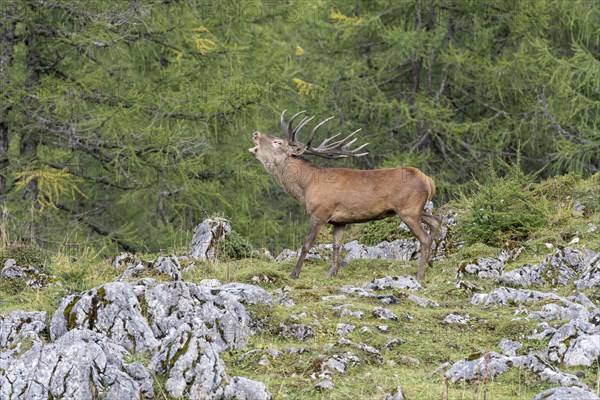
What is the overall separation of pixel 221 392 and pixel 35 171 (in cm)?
1109

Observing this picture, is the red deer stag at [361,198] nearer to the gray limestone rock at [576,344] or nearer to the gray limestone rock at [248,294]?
the gray limestone rock at [248,294]

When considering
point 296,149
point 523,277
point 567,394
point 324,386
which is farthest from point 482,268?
point 567,394

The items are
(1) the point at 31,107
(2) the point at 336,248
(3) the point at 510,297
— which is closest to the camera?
(3) the point at 510,297

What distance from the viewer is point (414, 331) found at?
8.66 m

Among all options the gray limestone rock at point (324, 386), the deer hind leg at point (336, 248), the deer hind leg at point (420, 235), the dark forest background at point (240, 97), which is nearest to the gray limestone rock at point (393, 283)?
the deer hind leg at point (420, 235)

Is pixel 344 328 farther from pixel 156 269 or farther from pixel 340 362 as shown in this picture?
pixel 156 269

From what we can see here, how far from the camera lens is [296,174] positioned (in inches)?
493

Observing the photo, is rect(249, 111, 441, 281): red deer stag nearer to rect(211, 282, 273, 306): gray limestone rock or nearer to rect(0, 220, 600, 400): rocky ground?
rect(0, 220, 600, 400): rocky ground

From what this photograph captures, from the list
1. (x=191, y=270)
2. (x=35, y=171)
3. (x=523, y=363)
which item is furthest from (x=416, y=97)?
(x=523, y=363)

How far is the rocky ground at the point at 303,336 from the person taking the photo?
6980mm

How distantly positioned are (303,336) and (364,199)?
12.1ft

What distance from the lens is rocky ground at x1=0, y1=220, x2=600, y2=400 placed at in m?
6.98

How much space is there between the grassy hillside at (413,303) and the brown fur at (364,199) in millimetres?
Answer: 518

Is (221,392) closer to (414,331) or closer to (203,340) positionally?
(203,340)
